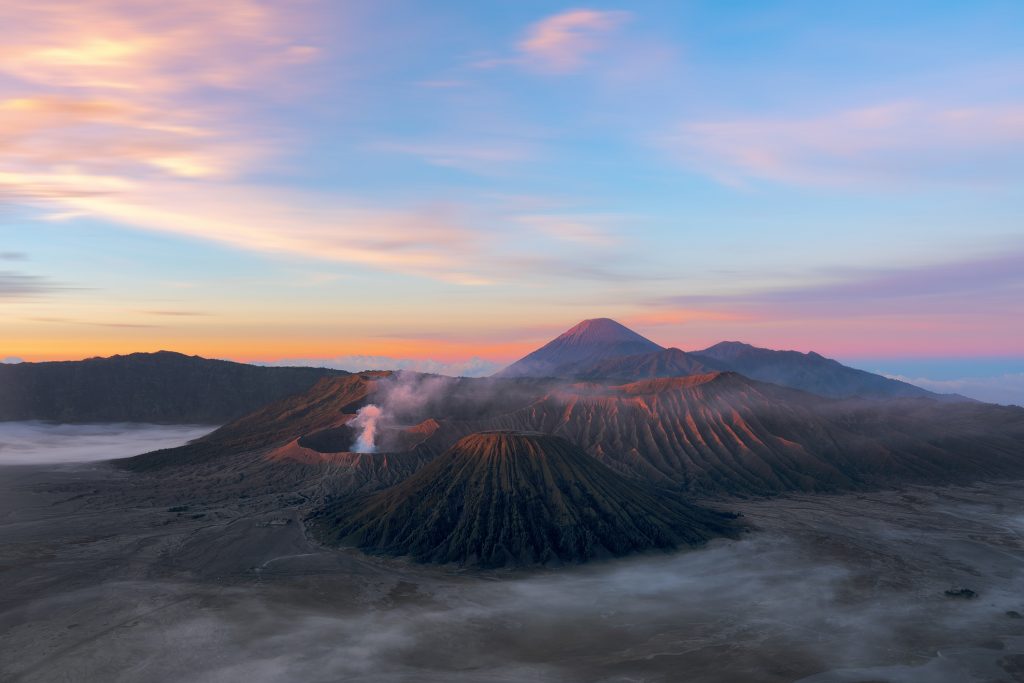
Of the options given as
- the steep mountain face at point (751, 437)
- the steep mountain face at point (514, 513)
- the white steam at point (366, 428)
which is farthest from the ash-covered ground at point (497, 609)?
the white steam at point (366, 428)

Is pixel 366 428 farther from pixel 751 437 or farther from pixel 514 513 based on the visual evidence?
pixel 751 437

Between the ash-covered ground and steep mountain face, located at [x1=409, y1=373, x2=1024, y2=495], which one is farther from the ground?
steep mountain face, located at [x1=409, y1=373, x2=1024, y2=495]

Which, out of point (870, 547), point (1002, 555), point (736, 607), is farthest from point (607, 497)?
point (1002, 555)

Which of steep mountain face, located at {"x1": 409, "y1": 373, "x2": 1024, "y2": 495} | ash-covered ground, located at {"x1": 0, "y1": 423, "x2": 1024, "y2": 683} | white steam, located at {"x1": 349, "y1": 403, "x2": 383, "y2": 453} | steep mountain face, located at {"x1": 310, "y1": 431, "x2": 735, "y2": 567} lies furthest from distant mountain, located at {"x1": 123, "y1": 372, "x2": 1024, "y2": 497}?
ash-covered ground, located at {"x1": 0, "y1": 423, "x2": 1024, "y2": 683}

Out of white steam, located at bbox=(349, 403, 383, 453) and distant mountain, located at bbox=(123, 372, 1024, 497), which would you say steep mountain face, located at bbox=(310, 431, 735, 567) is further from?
white steam, located at bbox=(349, 403, 383, 453)

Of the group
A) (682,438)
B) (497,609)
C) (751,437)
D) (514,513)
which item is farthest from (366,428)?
(497,609)

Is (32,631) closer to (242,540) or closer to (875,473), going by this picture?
(242,540)

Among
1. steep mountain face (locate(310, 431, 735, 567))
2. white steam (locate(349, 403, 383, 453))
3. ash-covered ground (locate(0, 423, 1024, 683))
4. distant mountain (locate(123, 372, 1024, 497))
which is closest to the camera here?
ash-covered ground (locate(0, 423, 1024, 683))
